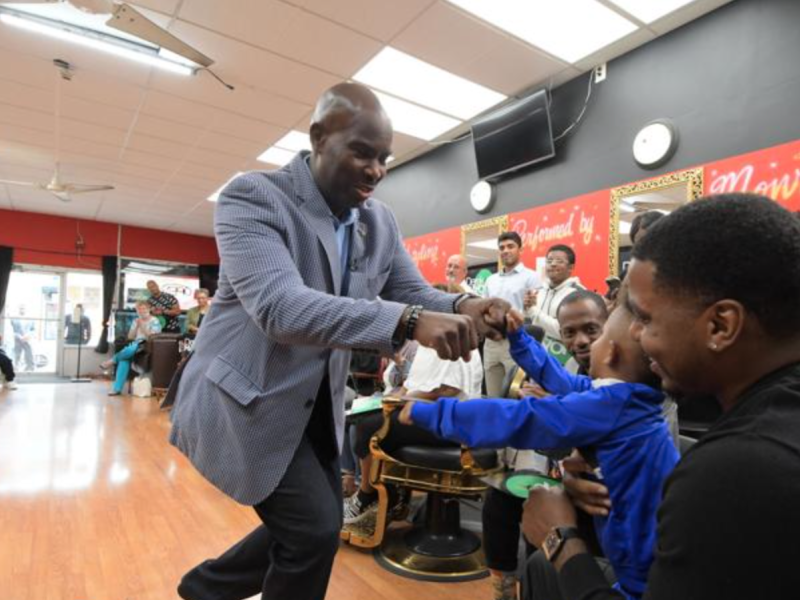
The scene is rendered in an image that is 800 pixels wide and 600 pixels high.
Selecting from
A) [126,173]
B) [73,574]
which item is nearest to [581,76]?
[73,574]

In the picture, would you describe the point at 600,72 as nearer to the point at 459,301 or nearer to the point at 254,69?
the point at 254,69

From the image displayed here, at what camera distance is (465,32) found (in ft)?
11.7

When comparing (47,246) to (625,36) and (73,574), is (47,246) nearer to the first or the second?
(73,574)

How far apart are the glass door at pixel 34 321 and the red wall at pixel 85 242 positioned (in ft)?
1.54

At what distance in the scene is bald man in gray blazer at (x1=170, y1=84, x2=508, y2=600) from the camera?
0.97 metres

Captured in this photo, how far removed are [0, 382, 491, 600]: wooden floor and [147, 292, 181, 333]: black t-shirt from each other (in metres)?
3.38

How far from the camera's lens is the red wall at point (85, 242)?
33.2 ft

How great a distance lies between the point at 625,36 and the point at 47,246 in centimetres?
1147

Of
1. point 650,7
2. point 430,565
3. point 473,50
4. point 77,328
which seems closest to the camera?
point 430,565

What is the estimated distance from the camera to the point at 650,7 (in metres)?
3.21

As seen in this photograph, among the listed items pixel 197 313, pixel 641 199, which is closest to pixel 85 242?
pixel 197 313

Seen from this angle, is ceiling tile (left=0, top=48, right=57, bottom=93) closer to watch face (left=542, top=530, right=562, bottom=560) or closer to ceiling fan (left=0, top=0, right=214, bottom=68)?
ceiling fan (left=0, top=0, right=214, bottom=68)

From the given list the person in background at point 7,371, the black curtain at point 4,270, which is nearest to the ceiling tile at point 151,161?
the person in background at point 7,371

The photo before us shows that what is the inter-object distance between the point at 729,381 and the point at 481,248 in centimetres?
462
